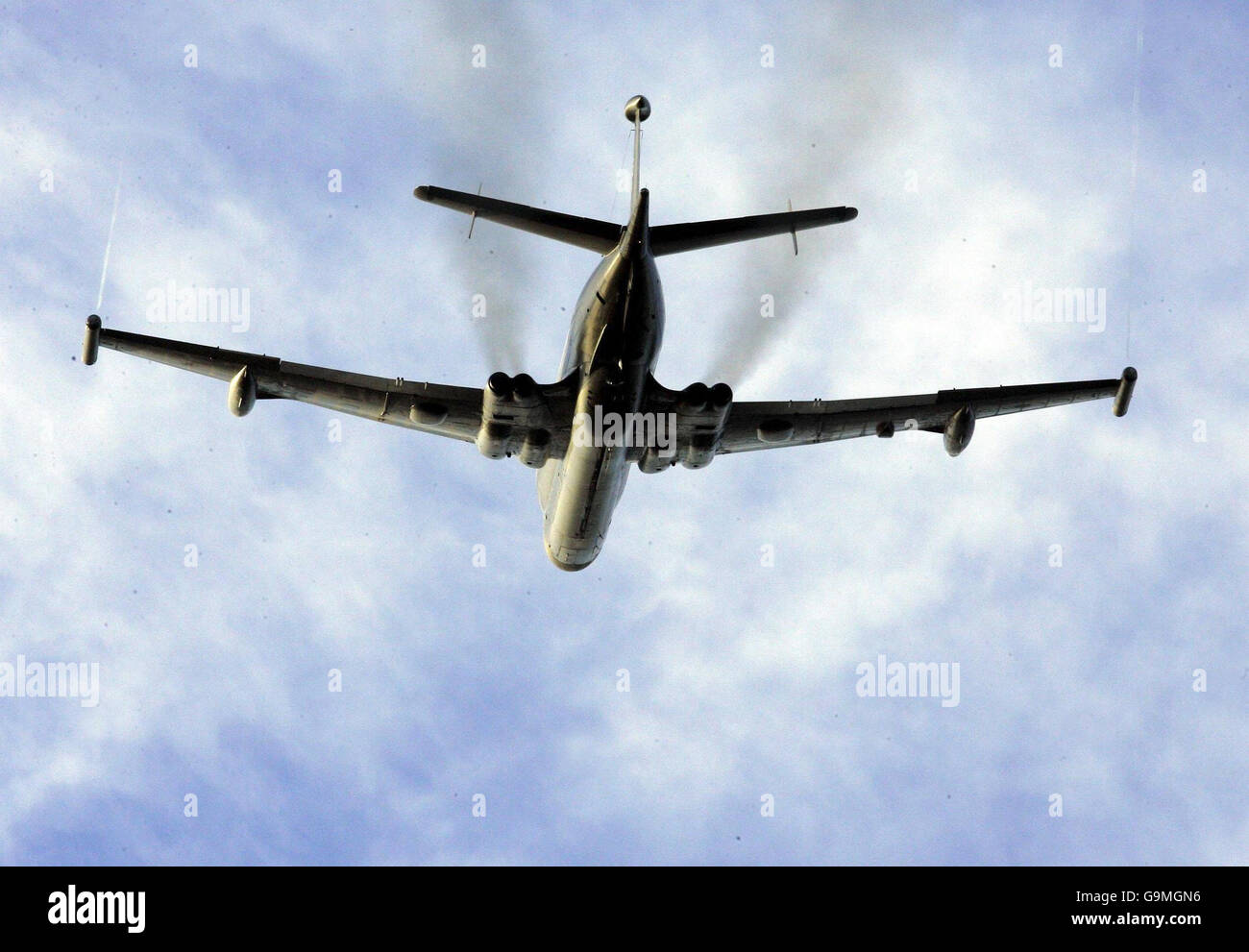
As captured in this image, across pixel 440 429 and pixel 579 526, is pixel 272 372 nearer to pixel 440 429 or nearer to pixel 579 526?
pixel 440 429

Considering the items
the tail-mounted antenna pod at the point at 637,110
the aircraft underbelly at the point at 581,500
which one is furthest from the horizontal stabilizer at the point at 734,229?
the aircraft underbelly at the point at 581,500

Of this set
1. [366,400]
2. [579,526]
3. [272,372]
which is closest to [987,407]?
[579,526]

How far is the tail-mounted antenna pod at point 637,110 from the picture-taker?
89.8ft

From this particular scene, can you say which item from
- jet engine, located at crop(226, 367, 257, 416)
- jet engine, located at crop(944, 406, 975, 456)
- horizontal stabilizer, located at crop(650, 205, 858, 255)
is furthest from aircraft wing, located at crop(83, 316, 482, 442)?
jet engine, located at crop(944, 406, 975, 456)

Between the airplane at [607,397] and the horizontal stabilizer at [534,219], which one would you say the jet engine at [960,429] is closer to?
the airplane at [607,397]

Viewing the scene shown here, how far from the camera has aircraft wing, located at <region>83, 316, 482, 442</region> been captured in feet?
91.7

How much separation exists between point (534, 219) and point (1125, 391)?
16460 millimetres

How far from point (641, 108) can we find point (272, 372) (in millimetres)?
11547

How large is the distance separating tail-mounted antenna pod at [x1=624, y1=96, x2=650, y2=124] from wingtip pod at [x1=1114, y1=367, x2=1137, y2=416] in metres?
14.5

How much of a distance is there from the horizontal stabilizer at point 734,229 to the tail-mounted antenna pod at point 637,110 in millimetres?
2718

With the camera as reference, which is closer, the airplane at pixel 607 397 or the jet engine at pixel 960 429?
the airplane at pixel 607 397

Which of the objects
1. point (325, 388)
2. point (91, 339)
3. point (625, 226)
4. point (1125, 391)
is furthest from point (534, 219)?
point (1125, 391)

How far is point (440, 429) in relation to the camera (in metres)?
29.8

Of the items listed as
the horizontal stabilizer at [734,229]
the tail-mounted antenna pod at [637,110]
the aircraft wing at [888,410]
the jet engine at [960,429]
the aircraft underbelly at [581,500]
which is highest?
the tail-mounted antenna pod at [637,110]
